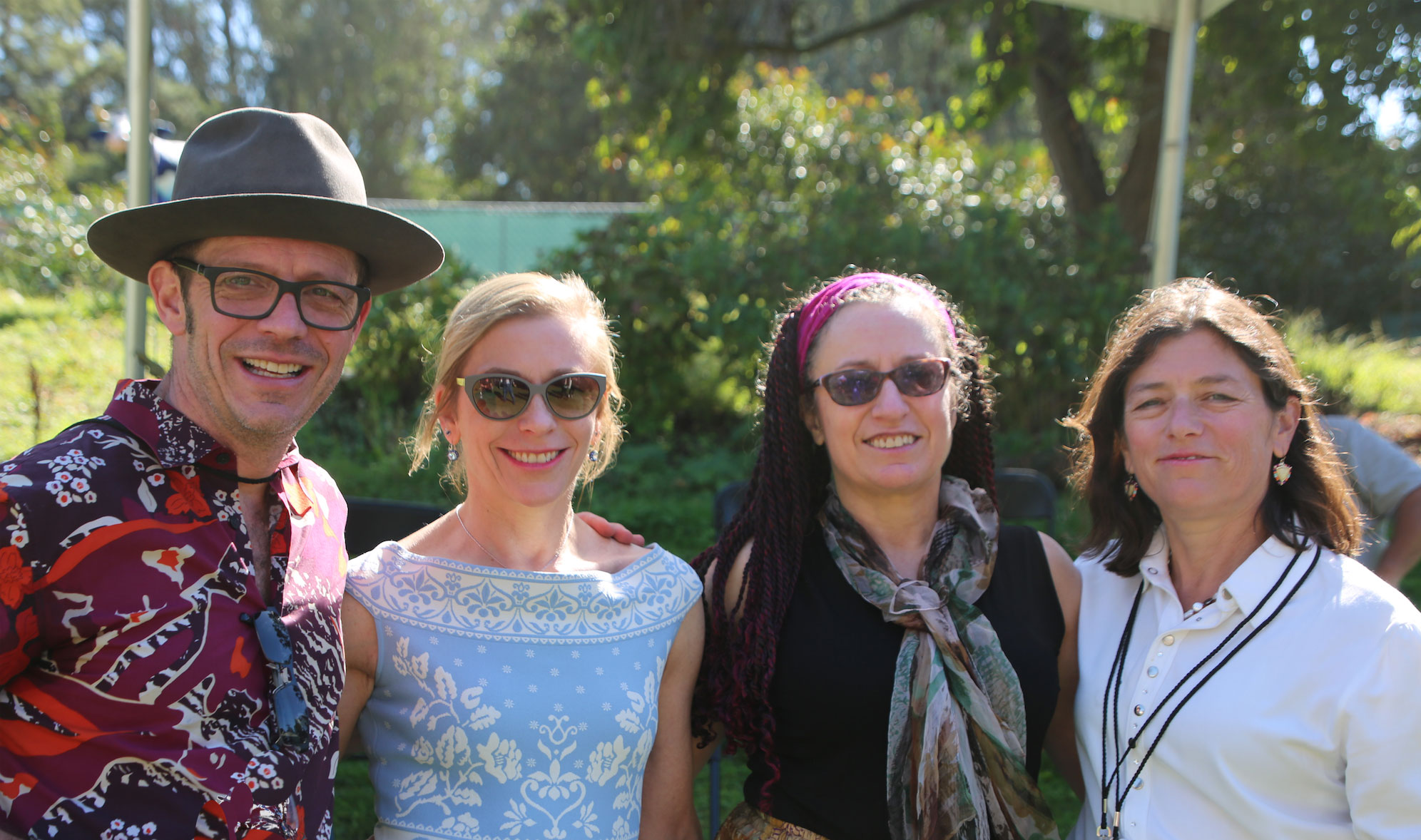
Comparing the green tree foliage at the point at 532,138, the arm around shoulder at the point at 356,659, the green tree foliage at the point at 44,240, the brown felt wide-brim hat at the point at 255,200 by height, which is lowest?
the arm around shoulder at the point at 356,659

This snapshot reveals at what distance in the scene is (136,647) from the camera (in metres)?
1.48

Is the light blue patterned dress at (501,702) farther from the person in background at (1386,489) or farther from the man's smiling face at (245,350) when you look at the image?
the person in background at (1386,489)

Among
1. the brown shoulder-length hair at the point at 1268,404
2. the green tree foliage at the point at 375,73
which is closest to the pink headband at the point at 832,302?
the brown shoulder-length hair at the point at 1268,404

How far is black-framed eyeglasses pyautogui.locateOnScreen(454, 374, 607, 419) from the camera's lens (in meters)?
2.05

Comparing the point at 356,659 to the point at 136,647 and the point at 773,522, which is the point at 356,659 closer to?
the point at 136,647

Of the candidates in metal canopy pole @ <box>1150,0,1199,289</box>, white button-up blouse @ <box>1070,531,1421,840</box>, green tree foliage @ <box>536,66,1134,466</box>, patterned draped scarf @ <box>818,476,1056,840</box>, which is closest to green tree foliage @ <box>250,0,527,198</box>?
green tree foliage @ <box>536,66,1134,466</box>

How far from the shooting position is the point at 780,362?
2.45m

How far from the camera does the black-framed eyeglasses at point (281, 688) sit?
1609 mm

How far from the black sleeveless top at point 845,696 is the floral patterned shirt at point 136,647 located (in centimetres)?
103

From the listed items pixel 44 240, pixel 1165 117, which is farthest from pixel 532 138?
pixel 1165 117

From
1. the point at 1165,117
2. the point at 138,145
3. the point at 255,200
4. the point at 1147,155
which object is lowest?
the point at 255,200

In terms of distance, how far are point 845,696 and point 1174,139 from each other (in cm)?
347

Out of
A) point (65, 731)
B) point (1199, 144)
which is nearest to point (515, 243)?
point (1199, 144)

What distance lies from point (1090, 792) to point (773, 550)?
89 centimetres
